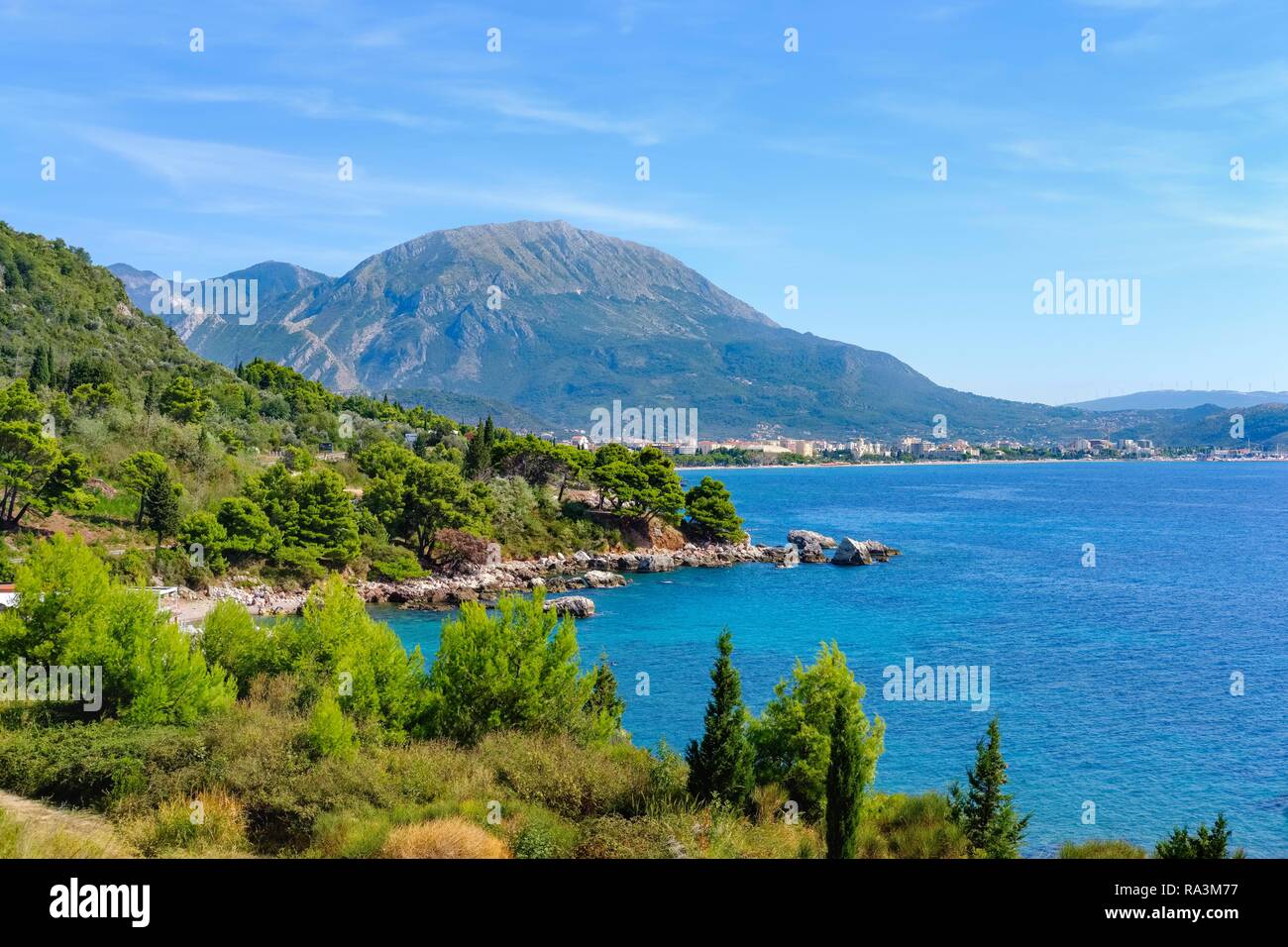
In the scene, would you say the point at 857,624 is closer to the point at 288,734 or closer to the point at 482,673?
the point at 482,673

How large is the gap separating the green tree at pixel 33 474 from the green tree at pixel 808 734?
33377 mm

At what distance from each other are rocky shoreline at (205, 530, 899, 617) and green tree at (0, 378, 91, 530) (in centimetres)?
740

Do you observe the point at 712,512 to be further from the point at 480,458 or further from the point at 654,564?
the point at 480,458

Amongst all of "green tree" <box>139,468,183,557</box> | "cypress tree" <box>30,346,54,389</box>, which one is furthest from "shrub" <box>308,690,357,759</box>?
"cypress tree" <box>30,346,54,389</box>

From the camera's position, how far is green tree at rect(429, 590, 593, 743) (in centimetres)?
1662

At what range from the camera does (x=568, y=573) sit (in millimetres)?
50375

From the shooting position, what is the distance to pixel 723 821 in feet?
40.0

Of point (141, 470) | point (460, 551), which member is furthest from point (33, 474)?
point (460, 551)

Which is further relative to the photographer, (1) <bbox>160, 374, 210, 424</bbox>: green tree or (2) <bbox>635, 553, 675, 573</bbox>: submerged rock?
(2) <bbox>635, 553, 675, 573</bbox>: submerged rock

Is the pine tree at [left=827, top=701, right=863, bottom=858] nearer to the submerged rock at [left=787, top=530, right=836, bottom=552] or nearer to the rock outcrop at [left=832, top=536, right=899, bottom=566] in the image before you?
the rock outcrop at [left=832, top=536, right=899, bottom=566]

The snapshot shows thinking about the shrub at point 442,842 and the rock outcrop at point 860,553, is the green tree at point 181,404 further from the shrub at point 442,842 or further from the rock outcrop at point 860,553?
the shrub at point 442,842

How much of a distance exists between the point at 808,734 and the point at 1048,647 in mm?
22647
